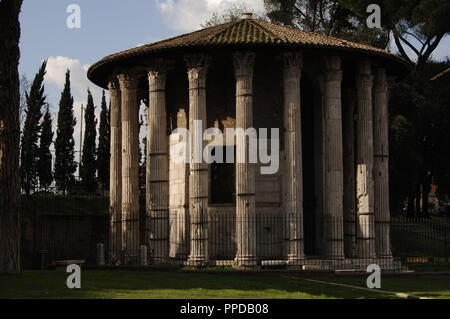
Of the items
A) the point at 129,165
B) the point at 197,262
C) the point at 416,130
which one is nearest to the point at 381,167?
the point at 197,262

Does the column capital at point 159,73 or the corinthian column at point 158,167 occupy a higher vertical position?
the column capital at point 159,73

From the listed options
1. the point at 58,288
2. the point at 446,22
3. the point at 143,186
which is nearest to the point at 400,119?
the point at 446,22

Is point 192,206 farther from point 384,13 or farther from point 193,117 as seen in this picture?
point 384,13

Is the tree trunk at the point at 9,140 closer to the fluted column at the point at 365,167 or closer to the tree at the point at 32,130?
the fluted column at the point at 365,167

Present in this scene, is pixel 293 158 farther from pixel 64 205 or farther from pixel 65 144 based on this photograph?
pixel 65 144

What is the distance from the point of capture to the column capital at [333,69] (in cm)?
2288

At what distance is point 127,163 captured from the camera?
24391mm

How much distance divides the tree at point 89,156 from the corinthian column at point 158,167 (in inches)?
698

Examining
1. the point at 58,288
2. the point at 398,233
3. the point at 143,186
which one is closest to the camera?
the point at 58,288

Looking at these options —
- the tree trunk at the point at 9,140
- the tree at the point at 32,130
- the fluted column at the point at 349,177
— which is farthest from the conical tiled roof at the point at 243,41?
the tree at the point at 32,130

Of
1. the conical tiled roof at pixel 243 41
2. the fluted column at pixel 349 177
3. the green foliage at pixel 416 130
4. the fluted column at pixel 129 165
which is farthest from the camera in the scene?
the green foliage at pixel 416 130

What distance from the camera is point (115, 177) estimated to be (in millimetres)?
25422

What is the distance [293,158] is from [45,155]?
19304mm
